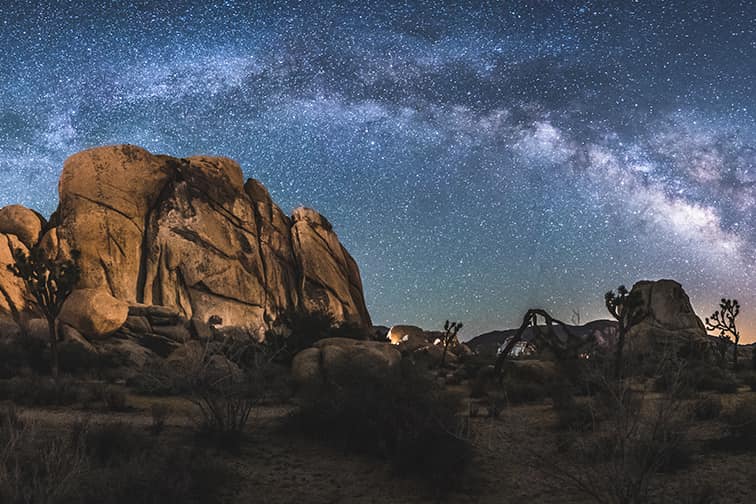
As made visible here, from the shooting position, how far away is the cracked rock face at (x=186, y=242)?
145 feet

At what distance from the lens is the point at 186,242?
155ft

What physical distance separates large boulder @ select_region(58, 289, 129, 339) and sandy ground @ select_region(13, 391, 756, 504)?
21.0 metres

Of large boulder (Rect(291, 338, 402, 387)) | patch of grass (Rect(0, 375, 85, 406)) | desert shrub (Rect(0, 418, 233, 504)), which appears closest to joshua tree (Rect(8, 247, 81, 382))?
patch of grass (Rect(0, 375, 85, 406))

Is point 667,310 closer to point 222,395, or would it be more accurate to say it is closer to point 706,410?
point 706,410

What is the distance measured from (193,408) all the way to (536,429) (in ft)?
29.8

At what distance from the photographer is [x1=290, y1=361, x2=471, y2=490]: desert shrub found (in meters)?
9.98

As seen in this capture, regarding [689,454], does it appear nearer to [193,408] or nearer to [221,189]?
[193,408]

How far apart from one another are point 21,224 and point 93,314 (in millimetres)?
15418

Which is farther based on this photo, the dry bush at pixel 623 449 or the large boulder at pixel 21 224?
the large boulder at pixel 21 224

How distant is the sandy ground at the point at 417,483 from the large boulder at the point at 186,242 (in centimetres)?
3014

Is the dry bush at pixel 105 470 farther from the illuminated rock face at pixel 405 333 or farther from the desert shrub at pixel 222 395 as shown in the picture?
the illuminated rock face at pixel 405 333

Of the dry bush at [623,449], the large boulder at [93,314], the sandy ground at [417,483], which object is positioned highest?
the large boulder at [93,314]

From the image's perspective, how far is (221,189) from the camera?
51594 millimetres

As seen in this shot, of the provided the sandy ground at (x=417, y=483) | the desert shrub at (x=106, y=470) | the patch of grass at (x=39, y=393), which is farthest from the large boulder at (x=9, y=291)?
the desert shrub at (x=106, y=470)
